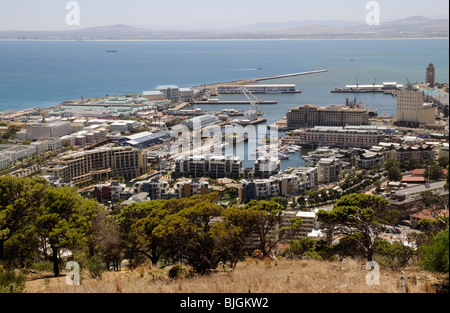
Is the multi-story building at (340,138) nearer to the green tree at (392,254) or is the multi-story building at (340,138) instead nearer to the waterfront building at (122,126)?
the waterfront building at (122,126)

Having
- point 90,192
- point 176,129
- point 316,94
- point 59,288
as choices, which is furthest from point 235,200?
point 316,94

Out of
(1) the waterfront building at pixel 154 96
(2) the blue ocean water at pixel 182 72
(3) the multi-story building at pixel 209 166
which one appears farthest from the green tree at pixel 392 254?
(1) the waterfront building at pixel 154 96

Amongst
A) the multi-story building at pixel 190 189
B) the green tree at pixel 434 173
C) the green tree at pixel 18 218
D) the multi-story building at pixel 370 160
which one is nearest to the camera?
Answer: the green tree at pixel 18 218

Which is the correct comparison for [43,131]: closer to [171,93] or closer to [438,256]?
[171,93]

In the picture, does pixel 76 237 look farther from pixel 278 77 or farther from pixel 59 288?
pixel 278 77

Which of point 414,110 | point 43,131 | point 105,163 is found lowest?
point 105,163

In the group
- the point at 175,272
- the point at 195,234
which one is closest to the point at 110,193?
the point at 195,234
